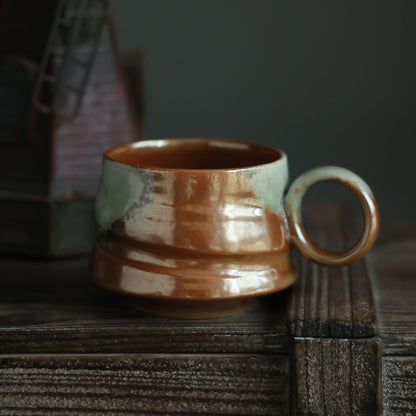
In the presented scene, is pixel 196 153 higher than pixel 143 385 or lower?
higher

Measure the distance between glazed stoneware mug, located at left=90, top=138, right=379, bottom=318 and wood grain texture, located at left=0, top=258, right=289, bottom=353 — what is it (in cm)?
2

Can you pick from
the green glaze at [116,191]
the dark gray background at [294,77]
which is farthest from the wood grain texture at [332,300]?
the dark gray background at [294,77]

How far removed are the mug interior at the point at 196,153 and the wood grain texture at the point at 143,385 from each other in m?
0.16

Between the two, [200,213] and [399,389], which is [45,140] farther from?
[399,389]

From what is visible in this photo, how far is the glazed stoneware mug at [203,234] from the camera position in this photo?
1.53 feet

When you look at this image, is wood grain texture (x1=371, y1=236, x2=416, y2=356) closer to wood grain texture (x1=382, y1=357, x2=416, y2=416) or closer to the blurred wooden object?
wood grain texture (x1=382, y1=357, x2=416, y2=416)

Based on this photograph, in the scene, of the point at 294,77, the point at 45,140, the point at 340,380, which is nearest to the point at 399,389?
the point at 340,380

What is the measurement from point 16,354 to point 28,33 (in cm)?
27

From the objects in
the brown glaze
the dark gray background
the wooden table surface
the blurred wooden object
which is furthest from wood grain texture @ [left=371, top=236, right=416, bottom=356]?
the dark gray background

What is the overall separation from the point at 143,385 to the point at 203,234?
4.1 inches

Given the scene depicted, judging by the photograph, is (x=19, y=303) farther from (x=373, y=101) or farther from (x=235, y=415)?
(x=373, y=101)

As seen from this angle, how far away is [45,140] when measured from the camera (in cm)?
60

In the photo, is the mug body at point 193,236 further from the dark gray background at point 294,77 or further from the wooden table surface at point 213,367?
the dark gray background at point 294,77

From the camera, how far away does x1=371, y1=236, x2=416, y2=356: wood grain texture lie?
A: 47cm
